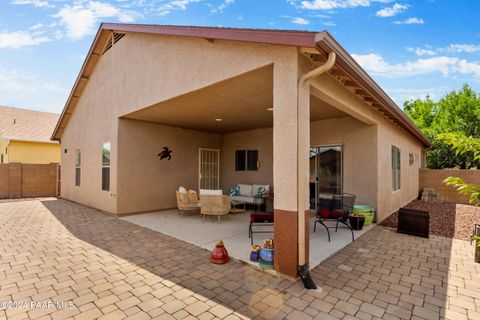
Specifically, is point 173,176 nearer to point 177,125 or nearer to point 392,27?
point 177,125

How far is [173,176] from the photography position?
Result: 949cm

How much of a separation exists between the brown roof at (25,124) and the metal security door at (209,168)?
11887 millimetres

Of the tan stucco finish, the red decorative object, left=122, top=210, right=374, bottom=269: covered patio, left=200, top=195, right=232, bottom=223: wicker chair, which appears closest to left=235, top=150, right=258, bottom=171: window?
the tan stucco finish

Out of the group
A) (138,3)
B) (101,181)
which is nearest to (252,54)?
(138,3)

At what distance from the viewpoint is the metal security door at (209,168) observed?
1058cm

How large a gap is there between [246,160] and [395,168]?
17.9 feet

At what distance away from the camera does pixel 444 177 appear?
44.2 ft

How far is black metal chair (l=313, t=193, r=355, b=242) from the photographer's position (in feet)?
18.7

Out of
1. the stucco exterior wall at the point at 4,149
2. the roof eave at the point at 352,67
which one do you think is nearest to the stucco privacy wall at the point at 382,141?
the roof eave at the point at 352,67

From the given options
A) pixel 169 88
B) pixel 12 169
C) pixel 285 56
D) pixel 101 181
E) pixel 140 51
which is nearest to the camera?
pixel 285 56

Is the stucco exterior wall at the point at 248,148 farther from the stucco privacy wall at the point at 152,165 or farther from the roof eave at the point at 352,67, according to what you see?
the roof eave at the point at 352,67

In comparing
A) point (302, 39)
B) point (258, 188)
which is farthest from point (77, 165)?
point (302, 39)

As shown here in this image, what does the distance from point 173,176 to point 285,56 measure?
6911 millimetres

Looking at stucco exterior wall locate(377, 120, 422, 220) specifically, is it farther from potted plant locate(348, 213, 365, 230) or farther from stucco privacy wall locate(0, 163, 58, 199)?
stucco privacy wall locate(0, 163, 58, 199)
